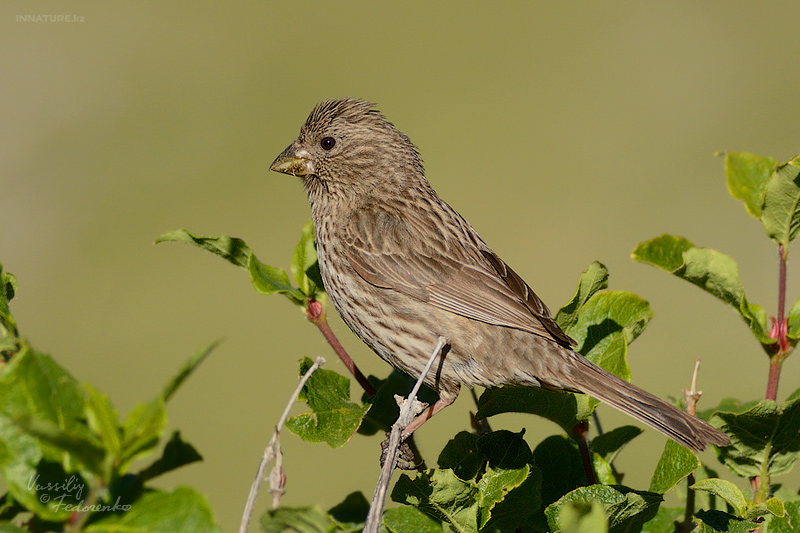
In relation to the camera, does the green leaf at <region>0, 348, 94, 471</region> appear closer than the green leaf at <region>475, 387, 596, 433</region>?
Yes

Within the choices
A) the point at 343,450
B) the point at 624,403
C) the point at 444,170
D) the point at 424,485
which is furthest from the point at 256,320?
the point at 424,485

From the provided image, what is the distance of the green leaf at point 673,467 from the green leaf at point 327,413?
0.94m

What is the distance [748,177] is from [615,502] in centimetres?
141

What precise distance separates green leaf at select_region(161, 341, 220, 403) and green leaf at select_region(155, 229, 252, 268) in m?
1.34

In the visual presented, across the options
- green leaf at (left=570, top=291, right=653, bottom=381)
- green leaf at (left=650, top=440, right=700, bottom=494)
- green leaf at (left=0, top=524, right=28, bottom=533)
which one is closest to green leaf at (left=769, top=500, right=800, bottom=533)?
green leaf at (left=650, top=440, right=700, bottom=494)

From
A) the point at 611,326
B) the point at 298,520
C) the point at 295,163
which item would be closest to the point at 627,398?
the point at 611,326

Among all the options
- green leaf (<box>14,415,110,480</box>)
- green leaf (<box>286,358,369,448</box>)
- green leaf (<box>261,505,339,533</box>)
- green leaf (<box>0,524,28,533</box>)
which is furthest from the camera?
green leaf (<box>286,358,369,448</box>)

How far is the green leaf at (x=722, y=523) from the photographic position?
2.30 metres

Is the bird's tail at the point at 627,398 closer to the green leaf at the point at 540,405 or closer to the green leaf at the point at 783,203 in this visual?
the green leaf at the point at 540,405

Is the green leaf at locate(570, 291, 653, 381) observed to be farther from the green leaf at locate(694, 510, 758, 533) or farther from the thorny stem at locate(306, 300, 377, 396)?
the thorny stem at locate(306, 300, 377, 396)

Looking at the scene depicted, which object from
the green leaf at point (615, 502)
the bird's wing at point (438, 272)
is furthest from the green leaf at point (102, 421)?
the bird's wing at point (438, 272)

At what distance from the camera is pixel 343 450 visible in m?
9.69

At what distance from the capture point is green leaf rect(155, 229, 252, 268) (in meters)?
2.82

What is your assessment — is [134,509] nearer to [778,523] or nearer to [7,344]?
[7,344]
